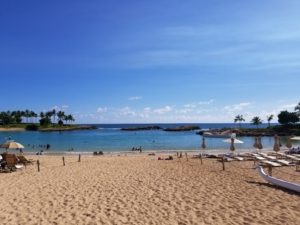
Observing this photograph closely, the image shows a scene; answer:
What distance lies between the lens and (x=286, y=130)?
95750mm

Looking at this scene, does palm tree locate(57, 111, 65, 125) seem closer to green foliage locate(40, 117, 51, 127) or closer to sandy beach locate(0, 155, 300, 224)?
green foliage locate(40, 117, 51, 127)

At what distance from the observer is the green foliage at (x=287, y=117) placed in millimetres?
100812

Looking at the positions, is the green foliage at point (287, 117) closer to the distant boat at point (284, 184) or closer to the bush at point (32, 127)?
the distant boat at point (284, 184)

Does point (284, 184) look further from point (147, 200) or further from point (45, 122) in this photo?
point (45, 122)

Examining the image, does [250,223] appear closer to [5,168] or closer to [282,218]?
[282,218]

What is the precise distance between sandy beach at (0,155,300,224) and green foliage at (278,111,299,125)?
92955 millimetres

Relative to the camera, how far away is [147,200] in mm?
10984

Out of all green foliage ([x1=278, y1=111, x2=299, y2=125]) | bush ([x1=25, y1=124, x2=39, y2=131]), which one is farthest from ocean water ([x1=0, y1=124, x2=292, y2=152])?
bush ([x1=25, y1=124, x2=39, y2=131])

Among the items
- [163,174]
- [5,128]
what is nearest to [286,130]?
[163,174]

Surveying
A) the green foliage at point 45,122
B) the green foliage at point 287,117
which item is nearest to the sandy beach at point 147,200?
the green foliage at point 287,117

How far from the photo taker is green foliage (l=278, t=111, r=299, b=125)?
101 metres

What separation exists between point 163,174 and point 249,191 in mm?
5569

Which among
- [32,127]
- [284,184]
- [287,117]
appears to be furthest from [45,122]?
[284,184]

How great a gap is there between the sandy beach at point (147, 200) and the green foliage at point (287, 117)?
93.0 meters
